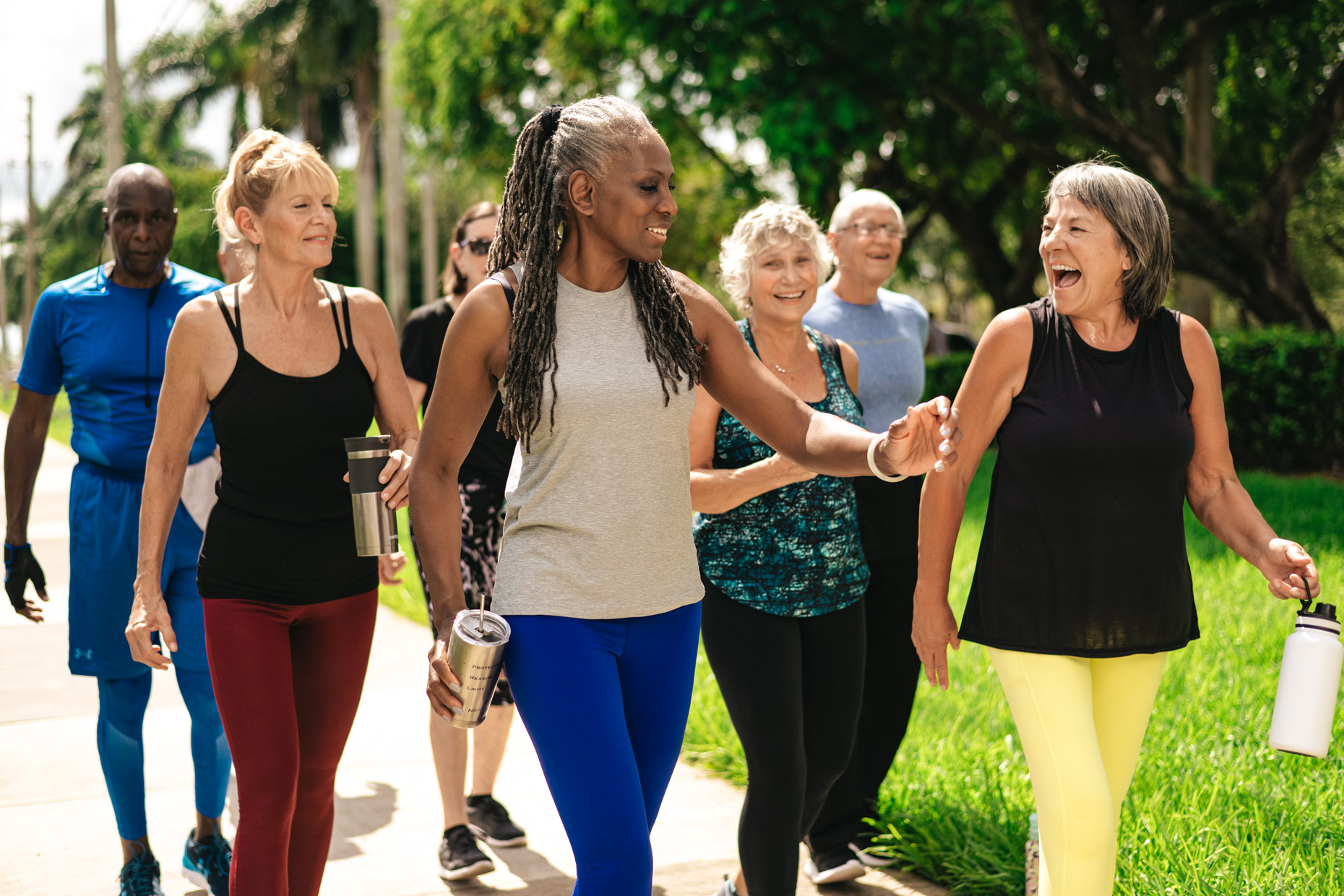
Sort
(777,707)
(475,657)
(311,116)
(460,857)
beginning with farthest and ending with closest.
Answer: (311,116) < (460,857) < (777,707) < (475,657)

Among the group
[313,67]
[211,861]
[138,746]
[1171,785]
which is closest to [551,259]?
[138,746]

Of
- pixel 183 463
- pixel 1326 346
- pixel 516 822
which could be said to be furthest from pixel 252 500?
pixel 1326 346

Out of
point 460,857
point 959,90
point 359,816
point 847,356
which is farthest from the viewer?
point 959,90

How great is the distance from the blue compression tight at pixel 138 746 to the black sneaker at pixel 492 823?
87cm

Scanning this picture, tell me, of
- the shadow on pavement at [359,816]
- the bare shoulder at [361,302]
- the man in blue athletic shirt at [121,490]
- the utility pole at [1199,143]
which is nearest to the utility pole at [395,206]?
the utility pole at [1199,143]

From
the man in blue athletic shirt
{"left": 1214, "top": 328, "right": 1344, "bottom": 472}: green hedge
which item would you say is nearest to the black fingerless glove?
the man in blue athletic shirt

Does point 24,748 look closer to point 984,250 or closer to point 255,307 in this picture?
point 255,307

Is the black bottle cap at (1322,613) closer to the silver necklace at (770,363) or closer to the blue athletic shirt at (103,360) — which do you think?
the silver necklace at (770,363)

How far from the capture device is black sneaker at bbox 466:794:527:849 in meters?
4.48

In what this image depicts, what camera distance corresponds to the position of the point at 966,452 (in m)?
2.96

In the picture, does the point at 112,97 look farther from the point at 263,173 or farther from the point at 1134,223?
the point at 1134,223

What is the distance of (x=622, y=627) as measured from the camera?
2578 mm

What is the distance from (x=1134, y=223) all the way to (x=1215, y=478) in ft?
2.07

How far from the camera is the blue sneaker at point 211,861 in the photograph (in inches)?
154
